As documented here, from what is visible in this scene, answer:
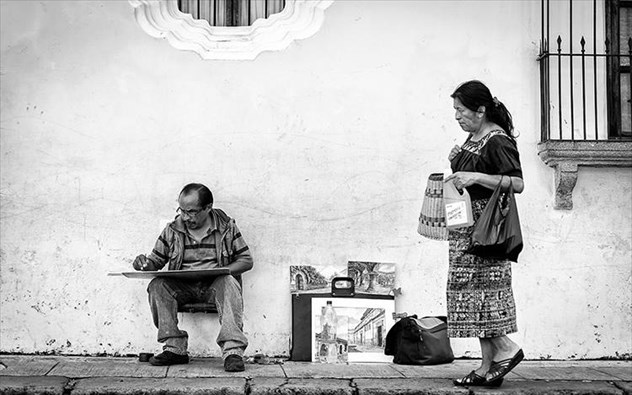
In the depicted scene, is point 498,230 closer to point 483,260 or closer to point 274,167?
point 483,260

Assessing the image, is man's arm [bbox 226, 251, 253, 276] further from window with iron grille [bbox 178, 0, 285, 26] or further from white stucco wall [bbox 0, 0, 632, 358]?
window with iron grille [bbox 178, 0, 285, 26]

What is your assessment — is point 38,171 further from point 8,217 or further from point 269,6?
point 269,6

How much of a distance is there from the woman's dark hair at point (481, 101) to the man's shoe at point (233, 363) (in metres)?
2.24

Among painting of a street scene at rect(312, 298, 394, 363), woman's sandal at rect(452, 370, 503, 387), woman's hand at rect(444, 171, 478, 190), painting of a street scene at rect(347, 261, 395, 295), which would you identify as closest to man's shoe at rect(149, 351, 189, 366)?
painting of a street scene at rect(312, 298, 394, 363)

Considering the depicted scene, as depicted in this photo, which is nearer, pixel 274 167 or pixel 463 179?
pixel 463 179

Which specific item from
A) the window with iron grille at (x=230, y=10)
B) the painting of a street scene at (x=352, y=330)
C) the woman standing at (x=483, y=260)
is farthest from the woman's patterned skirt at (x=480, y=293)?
the window with iron grille at (x=230, y=10)

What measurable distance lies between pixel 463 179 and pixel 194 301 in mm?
2270

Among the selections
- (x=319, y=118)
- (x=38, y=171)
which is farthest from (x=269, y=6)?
(x=38, y=171)

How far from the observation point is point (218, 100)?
8.28 meters

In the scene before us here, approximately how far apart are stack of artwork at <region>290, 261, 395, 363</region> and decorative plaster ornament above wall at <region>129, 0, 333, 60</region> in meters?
1.68

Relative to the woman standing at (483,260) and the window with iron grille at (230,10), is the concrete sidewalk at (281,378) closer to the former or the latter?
the woman standing at (483,260)

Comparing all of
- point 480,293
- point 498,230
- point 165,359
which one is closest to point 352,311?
point 165,359

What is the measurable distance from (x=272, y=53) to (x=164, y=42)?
0.80m

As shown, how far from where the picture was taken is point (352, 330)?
26.6 ft
